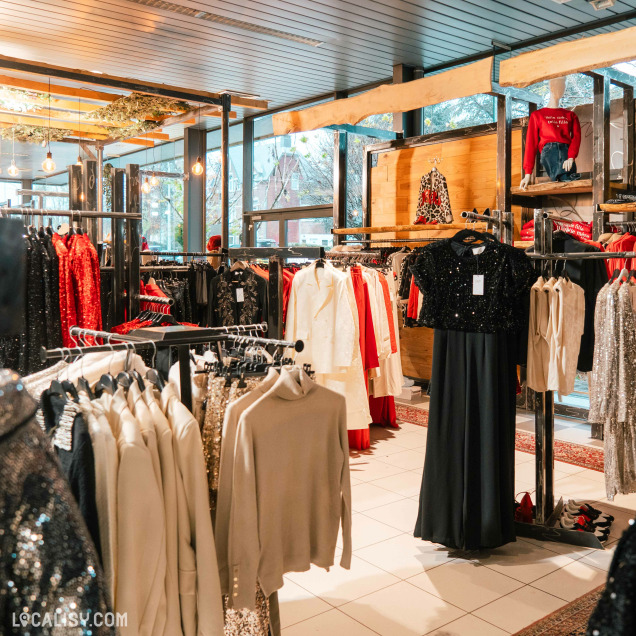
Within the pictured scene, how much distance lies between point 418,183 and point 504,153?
1.74 metres

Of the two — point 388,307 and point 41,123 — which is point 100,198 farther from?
point 388,307

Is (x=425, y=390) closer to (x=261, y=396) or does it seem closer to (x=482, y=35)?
(x=482, y=35)

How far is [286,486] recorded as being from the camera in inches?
82.0

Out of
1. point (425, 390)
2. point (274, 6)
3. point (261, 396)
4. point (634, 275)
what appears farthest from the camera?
point (425, 390)

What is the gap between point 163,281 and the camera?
601 centimetres

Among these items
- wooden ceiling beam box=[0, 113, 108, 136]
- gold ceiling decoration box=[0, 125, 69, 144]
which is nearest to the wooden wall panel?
wooden ceiling beam box=[0, 113, 108, 136]

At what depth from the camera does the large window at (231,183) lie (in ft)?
34.7

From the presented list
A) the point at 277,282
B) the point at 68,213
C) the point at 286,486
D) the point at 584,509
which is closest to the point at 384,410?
the point at 584,509

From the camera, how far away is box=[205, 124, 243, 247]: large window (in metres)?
10.6

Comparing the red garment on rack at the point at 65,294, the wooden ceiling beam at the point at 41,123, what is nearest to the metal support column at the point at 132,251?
the red garment on rack at the point at 65,294

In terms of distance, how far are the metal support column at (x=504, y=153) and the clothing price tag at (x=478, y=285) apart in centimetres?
276

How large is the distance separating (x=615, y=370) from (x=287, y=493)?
2103 millimetres

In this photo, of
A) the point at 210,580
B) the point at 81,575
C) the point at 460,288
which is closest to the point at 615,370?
the point at 460,288
